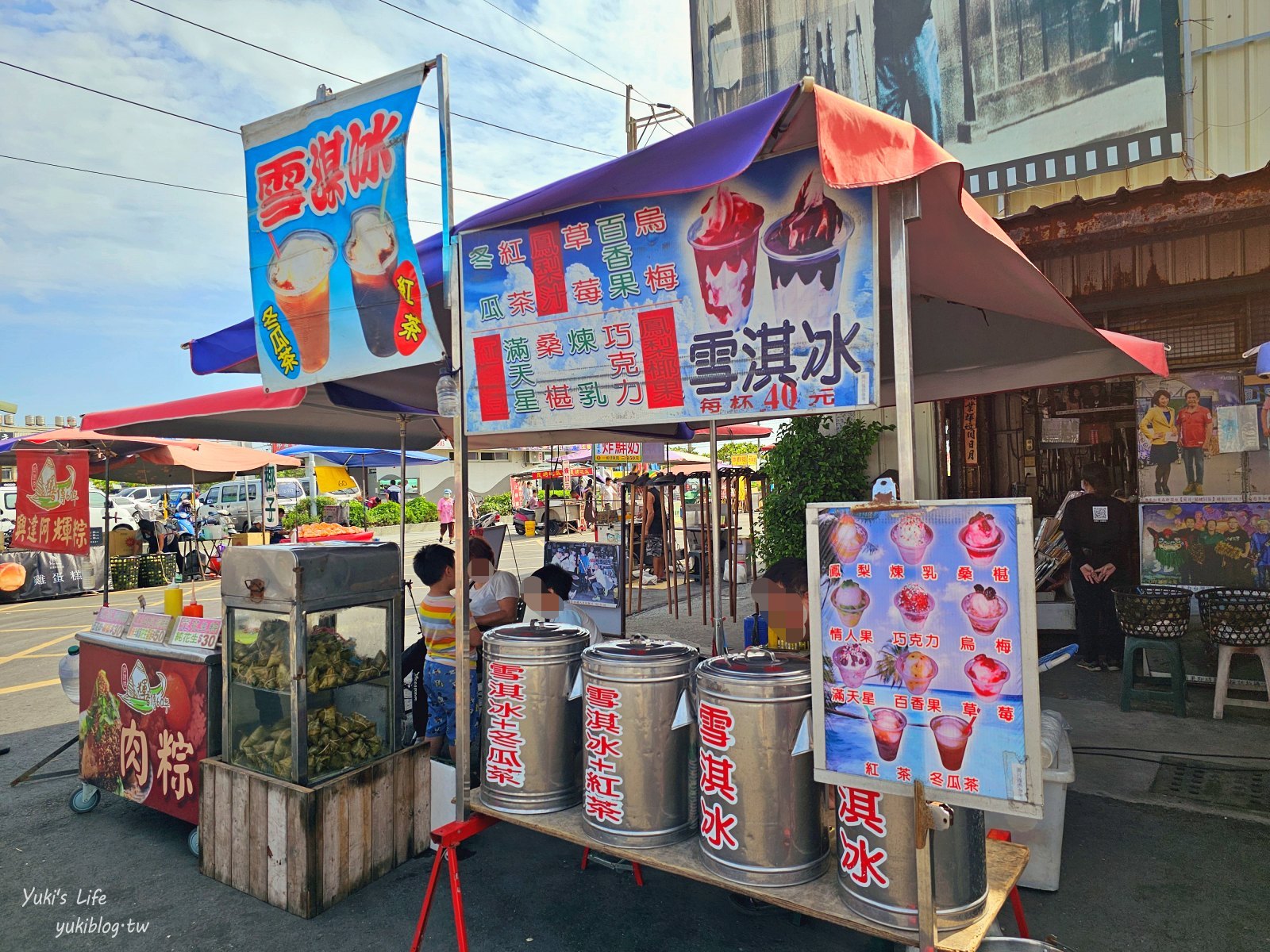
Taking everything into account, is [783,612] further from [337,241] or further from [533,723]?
[337,241]

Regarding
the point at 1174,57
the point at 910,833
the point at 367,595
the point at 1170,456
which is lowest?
the point at 910,833

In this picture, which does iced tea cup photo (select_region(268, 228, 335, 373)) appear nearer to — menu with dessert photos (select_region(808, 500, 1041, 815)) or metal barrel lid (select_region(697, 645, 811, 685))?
metal barrel lid (select_region(697, 645, 811, 685))

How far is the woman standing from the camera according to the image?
6695 millimetres

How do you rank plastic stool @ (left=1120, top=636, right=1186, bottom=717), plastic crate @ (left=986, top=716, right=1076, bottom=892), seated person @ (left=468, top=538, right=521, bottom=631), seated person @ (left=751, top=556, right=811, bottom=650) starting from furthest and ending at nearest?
Result: 1. plastic stool @ (left=1120, top=636, right=1186, bottom=717)
2. seated person @ (left=468, top=538, right=521, bottom=631)
3. seated person @ (left=751, top=556, right=811, bottom=650)
4. plastic crate @ (left=986, top=716, right=1076, bottom=892)

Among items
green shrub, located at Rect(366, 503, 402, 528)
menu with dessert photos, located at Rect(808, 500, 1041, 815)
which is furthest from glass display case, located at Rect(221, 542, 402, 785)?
green shrub, located at Rect(366, 503, 402, 528)

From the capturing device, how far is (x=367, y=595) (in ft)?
11.9

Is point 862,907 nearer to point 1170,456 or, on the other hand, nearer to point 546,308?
point 546,308

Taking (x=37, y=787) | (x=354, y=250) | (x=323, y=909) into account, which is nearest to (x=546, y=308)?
(x=354, y=250)

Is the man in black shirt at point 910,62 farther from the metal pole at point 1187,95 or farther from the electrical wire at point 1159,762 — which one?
the electrical wire at point 1159,762

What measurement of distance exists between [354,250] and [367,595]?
1592 mm

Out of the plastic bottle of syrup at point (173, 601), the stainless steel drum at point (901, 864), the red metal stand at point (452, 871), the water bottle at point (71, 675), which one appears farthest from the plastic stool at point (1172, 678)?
the water bottle at point (71, 675)

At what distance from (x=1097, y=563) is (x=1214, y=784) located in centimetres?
265

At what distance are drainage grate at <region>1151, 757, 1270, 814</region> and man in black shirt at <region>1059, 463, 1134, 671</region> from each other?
220 cm

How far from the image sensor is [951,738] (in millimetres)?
2031
